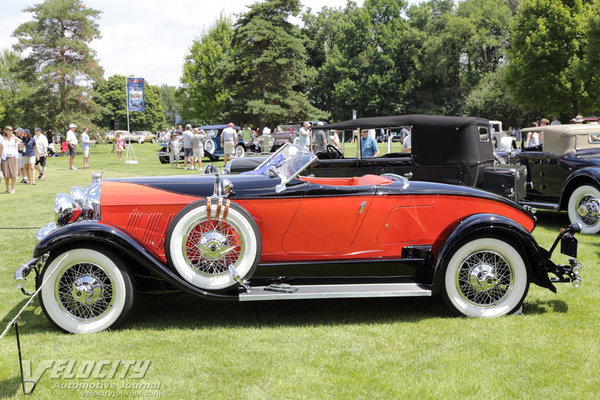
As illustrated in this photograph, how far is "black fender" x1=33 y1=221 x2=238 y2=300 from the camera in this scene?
4.00 m

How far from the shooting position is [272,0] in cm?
4109

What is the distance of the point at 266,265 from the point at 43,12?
40280 millimetres

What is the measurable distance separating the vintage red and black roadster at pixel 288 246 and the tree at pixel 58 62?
1432 inches

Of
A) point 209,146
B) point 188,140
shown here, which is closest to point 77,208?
point 188,140

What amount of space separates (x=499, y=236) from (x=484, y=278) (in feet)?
1.24

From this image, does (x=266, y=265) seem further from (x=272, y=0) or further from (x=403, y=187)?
(x=272, y=0)

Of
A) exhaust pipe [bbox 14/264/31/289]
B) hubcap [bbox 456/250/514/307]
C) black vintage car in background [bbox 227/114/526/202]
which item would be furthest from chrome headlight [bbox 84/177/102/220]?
black vintage car in background [bbox 227/114/526/202]

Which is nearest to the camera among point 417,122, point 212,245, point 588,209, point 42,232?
point 212,245

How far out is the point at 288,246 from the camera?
175 inches

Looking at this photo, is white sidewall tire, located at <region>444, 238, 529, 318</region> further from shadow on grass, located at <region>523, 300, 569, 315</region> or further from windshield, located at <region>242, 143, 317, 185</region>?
windshield, located at <region>242, 143, 317, 185</region>

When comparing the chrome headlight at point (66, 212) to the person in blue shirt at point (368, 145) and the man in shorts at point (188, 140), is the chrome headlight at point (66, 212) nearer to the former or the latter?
the person in blue shirt at point (368, 145)

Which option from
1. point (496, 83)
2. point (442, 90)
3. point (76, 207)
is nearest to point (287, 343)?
point (76, 207)

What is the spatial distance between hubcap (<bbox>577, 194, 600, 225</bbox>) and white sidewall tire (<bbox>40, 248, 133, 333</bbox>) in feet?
22.4

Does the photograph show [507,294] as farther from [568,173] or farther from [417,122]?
[417,122]
